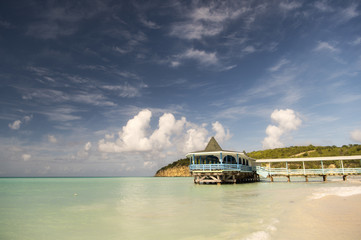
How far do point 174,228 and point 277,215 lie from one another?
465cm

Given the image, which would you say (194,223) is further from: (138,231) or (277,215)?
(277,215)

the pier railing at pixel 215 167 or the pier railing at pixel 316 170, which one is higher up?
the pier railing at pixel 215 167

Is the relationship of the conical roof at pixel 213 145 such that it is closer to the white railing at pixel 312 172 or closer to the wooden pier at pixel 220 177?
the wooden pier at pixel 220 177

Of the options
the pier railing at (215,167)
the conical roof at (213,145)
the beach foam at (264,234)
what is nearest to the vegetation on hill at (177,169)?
the conical roof at (213,145)

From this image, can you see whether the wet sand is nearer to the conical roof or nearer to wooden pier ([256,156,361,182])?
→ the conical roof

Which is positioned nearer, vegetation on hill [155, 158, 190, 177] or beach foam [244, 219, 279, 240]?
beach foam [244, 219, 279, 240]

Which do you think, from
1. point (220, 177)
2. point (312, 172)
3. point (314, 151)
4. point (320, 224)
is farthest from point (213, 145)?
point (314, 151)

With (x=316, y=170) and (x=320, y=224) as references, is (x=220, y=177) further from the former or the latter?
(x=320, y=224)

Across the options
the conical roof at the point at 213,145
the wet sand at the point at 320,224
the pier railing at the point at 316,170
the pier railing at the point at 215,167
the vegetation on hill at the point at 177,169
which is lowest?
the vegetation on hill at the point at 177,169

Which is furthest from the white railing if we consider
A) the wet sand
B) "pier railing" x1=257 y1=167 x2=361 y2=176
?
the wet sand

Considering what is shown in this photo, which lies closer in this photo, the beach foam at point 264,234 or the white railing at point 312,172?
the beach foam at point 264,234

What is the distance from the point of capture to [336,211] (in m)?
10.2

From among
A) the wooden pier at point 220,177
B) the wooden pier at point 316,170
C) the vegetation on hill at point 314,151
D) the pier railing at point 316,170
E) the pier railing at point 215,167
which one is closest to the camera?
the pier railing at point 215,167

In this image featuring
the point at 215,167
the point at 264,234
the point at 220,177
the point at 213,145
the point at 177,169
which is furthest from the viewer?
the point at 177,169
